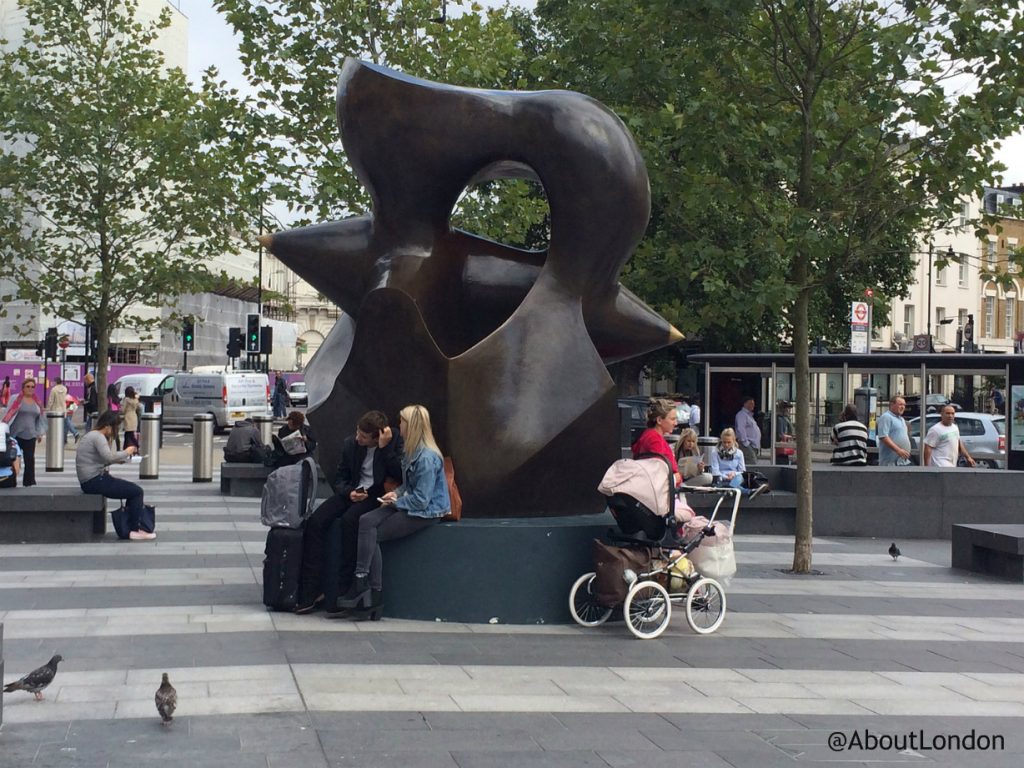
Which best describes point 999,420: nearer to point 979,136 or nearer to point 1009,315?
point 979,136

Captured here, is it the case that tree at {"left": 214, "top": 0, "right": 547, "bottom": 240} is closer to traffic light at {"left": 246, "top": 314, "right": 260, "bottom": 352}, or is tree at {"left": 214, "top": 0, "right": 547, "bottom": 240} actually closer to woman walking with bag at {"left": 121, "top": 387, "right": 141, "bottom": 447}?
woman walking with bag at {"left": 121, "top": 387, "right": 141, "bottom": 447}

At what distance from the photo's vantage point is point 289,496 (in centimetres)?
1000

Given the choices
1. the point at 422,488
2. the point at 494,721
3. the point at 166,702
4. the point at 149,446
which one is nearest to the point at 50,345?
the point at 149,446

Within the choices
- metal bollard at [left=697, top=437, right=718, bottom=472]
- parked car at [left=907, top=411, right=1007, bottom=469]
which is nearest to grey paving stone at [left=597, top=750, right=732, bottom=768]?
metal bollard at [left=697, top=437, right=718, bottom=472]

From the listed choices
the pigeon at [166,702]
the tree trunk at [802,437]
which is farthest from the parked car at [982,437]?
the pigeon at [166,702]

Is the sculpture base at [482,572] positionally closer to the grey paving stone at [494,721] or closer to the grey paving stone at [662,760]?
the grey paving stone at [494,721]

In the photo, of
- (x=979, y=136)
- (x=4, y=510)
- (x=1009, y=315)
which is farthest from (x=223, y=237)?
(x=1009, y=315)

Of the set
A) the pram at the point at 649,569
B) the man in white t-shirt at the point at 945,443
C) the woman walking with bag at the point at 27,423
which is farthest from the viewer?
the woman walking with bag at the point at 27,423

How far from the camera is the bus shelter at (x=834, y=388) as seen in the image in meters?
21.2

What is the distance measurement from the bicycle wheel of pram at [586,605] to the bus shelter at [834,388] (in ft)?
42.4

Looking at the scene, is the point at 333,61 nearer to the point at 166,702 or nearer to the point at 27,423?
the point at 27,423

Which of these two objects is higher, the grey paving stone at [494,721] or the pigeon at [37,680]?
the pigeon at [37,680]

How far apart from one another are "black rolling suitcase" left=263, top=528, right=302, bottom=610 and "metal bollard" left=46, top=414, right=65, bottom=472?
49.2 feet

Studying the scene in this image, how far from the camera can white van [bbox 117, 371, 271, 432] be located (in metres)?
39.9
